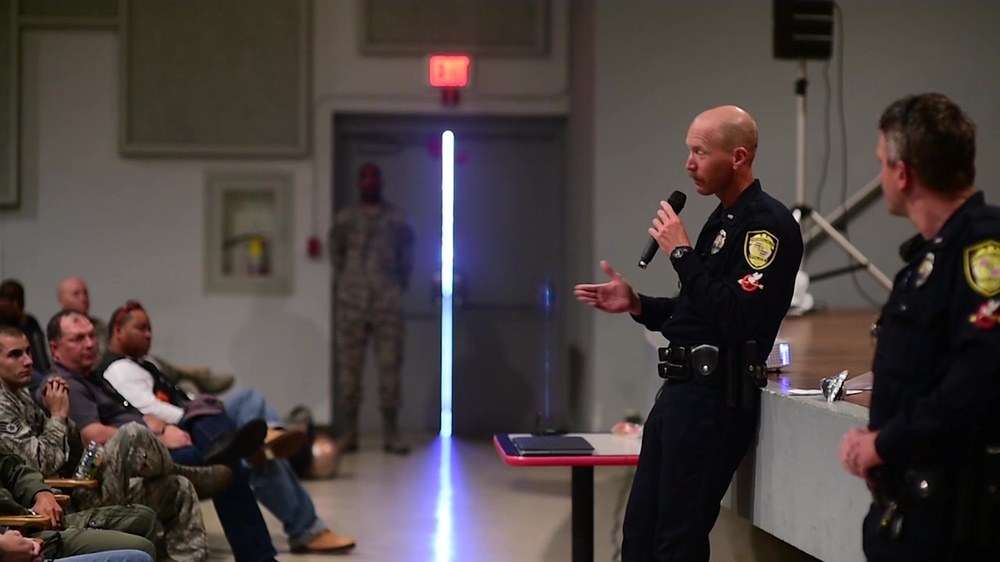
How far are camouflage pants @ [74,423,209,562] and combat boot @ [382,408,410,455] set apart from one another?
10.8 ft

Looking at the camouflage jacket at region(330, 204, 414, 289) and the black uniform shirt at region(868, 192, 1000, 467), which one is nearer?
the black uniform shirt at region(868, 192, 1000, 467)

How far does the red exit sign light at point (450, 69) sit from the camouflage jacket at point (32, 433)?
4.45 meters

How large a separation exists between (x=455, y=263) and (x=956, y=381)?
21.0ft

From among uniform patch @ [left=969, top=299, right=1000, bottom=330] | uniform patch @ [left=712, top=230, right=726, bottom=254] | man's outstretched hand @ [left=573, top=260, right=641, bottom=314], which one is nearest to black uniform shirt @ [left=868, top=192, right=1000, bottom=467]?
uniform patch @ [left=969, top=299, right=1000, bottom=330]

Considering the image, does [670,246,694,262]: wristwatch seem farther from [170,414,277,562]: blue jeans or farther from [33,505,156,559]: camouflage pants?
[170,414,277,562]: blue jeans

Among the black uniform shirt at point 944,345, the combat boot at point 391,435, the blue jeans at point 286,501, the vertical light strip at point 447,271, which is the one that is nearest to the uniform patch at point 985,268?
the black uniform shirt at point 944,345

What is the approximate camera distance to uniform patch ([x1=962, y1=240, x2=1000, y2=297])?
2.07 meters

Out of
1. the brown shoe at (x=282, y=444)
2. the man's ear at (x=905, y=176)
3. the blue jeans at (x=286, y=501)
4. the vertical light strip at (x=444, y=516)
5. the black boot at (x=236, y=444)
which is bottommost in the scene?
the vertical light strip at (x=444, y=516)

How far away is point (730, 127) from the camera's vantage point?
120 inches

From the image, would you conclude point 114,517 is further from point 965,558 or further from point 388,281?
point 388,281

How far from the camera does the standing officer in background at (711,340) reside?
2.97 m

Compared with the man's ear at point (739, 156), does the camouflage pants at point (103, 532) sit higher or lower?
lower

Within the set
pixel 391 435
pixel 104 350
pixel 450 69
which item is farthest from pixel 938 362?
pixel 450 69

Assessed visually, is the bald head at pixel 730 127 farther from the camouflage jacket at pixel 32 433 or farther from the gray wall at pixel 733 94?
the gray wall at pixel 733 94
